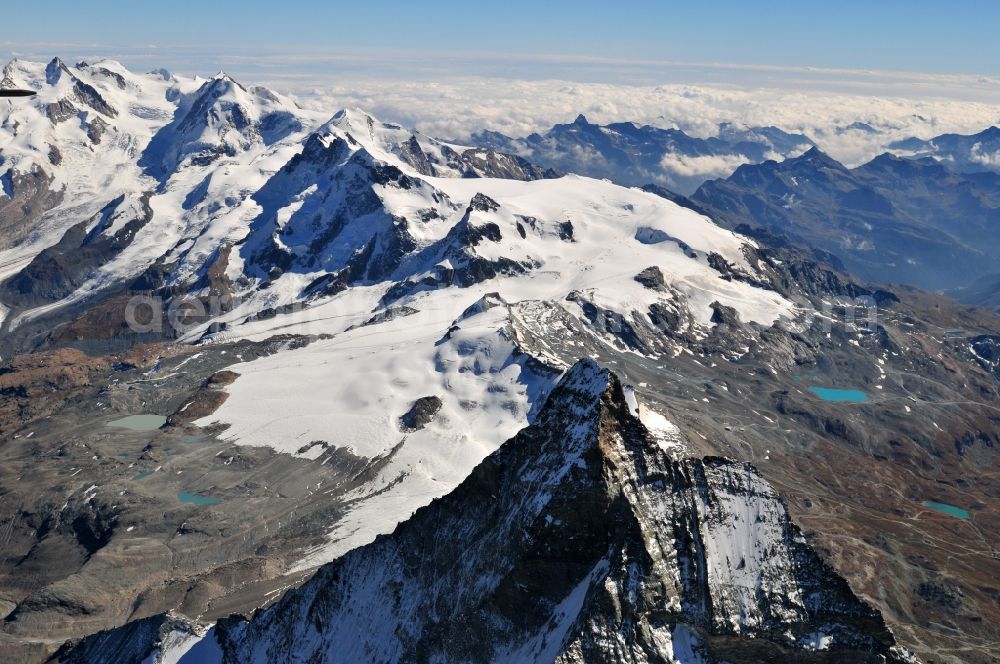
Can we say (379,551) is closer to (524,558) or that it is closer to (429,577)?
(429,577)

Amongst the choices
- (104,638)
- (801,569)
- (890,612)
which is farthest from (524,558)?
(890,612)

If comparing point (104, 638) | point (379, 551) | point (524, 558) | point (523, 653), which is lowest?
point (104, 638)

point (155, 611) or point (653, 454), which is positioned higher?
point (653, 454)

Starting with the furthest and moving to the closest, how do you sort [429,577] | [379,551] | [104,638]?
[104,638] < [379,551] < [429,577]

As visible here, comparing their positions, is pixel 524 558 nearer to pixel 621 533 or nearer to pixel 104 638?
pixel 621 533

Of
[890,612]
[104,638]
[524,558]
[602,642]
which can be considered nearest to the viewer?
[602,642]

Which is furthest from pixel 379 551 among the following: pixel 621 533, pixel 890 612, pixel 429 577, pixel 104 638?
pixel 890 612

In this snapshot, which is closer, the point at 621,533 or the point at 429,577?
the point at 621,533
